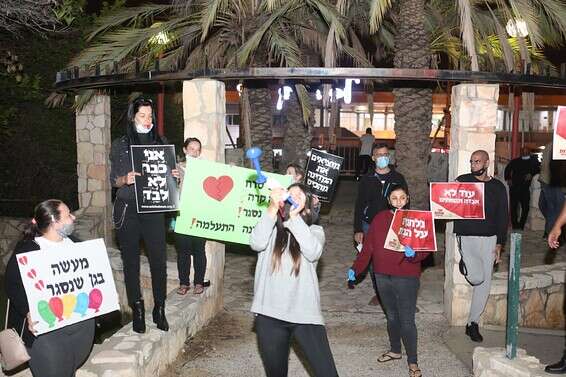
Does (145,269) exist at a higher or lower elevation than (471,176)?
lower

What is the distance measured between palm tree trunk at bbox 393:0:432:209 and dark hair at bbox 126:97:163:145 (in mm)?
5599

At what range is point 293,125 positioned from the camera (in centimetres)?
1597

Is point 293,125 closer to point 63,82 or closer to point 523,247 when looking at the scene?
point 523,247

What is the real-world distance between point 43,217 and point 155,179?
1.65 metres

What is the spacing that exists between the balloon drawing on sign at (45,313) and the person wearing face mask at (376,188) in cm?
389

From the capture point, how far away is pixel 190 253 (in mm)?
7078

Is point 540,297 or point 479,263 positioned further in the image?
point 540,297

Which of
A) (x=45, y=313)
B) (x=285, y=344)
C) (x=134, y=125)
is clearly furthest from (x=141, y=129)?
(x=285, y=344)

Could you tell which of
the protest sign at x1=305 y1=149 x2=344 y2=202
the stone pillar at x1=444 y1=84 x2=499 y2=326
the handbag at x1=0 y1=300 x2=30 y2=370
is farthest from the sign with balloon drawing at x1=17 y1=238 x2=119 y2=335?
the protest sign at x1=305 y1=149 x2=344 y2=202

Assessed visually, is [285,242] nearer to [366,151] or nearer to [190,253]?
[190,253]

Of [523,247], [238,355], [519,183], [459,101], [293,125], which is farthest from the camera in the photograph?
[293,125]

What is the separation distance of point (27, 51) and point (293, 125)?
21.1 ft

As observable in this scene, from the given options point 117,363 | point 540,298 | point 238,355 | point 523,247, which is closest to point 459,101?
Result: point 540,298

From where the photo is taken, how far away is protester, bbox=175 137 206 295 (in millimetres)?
6914
